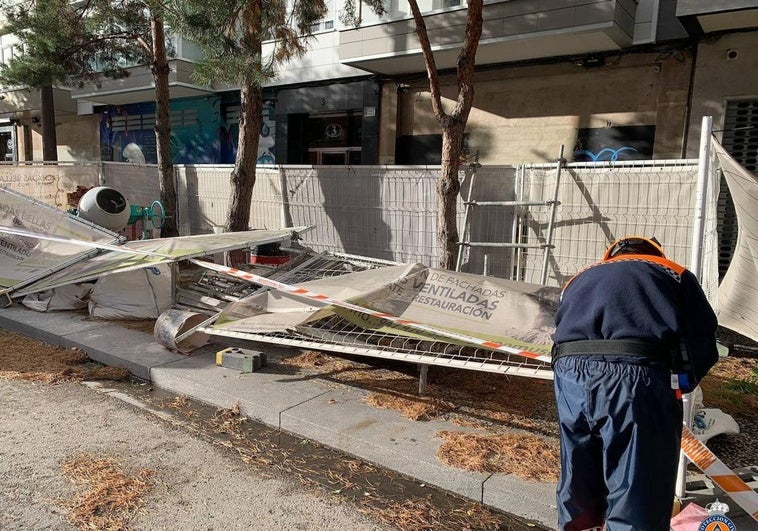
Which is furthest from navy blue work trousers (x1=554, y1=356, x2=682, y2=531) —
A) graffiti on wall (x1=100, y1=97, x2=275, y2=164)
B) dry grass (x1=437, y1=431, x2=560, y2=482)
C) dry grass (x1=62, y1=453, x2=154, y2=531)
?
graffiti on wall (x1=100, y1=97, x2=275, y2=164)

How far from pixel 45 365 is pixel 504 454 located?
448 cm

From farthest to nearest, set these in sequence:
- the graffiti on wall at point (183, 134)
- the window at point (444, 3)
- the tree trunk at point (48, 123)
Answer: the graffiti on wall at point (183, 134)
the tree trunk at point (48, 123)
the window at point (444, 3)

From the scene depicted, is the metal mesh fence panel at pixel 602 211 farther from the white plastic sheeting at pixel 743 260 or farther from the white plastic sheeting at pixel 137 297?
the white plastic sheeting at pixel 137 297

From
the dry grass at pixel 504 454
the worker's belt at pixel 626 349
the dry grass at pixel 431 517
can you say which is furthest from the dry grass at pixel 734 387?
the worker's belt at pixel 626 349

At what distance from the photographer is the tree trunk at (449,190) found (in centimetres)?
688

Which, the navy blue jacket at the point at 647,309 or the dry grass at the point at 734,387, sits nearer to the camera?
the navy blue jacket at the point at 647,309

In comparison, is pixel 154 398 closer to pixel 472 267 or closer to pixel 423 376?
pixel 423 376

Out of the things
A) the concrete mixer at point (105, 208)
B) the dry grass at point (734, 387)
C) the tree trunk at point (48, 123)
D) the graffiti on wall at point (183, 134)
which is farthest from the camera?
the graffiti on wall at point (183, 134)

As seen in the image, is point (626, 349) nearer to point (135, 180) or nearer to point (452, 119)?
point (452, 119)

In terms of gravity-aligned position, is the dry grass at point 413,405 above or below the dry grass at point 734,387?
below

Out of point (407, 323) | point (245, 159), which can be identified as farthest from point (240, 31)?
point (407, 323)

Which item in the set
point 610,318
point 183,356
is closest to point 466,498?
point 610,318

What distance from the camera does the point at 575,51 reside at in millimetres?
11008

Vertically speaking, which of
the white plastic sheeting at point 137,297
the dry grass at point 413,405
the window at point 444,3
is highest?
the window at point 444,3
